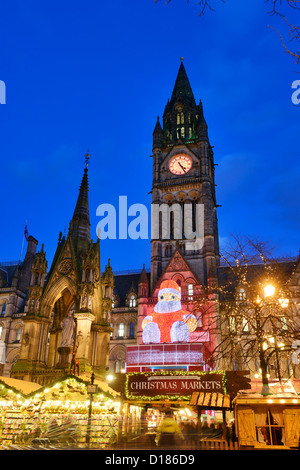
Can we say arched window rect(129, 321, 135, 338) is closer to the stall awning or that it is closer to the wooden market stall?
the stall awning

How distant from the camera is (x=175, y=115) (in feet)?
233

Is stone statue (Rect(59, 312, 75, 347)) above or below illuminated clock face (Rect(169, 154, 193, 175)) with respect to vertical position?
below

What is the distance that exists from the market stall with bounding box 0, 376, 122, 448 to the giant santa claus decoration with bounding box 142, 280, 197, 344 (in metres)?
19.4

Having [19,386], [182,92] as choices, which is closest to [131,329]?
[19,386]

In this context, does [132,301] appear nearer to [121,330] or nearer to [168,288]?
[121,330]

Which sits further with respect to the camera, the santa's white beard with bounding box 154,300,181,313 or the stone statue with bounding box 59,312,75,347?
the santa's white beard with bounding box 154,300,181,313

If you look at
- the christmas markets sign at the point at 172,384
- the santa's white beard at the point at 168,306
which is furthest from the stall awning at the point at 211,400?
the santa's white beard at the point at 168,306

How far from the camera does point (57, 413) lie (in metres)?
17.3

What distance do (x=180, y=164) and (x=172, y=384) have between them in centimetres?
5019

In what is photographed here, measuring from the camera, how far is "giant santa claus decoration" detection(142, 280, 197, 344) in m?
37.7

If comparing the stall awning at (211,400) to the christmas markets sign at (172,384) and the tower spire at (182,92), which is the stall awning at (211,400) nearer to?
the christmas markets sign at (172,384)

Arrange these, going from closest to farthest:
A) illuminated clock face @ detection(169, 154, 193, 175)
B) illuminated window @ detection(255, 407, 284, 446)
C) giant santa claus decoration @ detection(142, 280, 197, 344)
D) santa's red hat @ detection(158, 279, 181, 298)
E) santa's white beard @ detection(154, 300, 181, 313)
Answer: illuminated window @ detection(255, 407, 284, 446)
giant santa claus decoration @ detection(142, 280, 197, 344)
santa's red hat @ detection(158, 279, 181, 298)
santa's white beard @ detection(154, 300, 181, 313)
illuminated clock face @ detection(169, 154, 193, 175)

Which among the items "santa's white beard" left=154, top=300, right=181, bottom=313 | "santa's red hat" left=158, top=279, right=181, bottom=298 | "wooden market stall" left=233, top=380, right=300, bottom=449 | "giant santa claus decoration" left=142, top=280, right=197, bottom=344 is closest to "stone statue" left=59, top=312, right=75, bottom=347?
"wooden market stall" left=233, top=380, right=300, bottom=449
